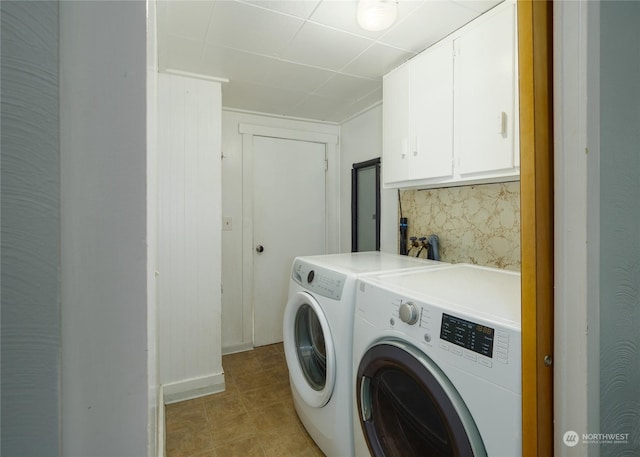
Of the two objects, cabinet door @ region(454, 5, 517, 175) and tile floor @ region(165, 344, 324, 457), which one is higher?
cabinet door @ region(454, 5, 517, 175)

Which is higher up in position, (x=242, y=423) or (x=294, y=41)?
(x=294, y=41)

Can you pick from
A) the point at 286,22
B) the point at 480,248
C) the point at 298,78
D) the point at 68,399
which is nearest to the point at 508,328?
the point at 68,399

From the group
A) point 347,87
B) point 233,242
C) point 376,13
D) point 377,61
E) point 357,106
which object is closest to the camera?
point 376,13

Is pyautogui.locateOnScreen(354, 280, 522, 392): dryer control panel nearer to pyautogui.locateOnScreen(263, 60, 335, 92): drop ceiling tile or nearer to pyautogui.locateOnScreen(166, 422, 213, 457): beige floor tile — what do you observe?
pyautogui.locateOnScreen(166, 422, 213, 457): beige floor tile

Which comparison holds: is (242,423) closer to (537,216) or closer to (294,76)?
(537,216)

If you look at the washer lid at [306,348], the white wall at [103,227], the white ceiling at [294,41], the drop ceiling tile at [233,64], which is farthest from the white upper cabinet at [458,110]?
the white wall at [103,227]

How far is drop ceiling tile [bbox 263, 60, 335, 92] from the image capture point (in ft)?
6.44

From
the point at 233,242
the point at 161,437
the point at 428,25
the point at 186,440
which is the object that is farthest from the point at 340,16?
the point at 186,440

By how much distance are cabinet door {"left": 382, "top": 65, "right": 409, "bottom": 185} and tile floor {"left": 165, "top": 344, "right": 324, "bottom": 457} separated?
5.27ft

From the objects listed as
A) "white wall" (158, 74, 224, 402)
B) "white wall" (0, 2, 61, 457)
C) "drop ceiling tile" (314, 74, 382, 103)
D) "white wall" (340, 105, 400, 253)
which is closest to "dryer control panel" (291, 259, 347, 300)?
"white wall" (158, 74, 224, 402)

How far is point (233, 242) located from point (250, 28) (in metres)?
1.75

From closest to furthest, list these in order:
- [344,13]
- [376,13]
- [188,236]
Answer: [376,13], [344,13], [188,236]

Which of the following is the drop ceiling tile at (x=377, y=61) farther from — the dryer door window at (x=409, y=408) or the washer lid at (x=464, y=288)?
the dryer door window at (x=409, y=408)

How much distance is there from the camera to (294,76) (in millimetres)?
2102
